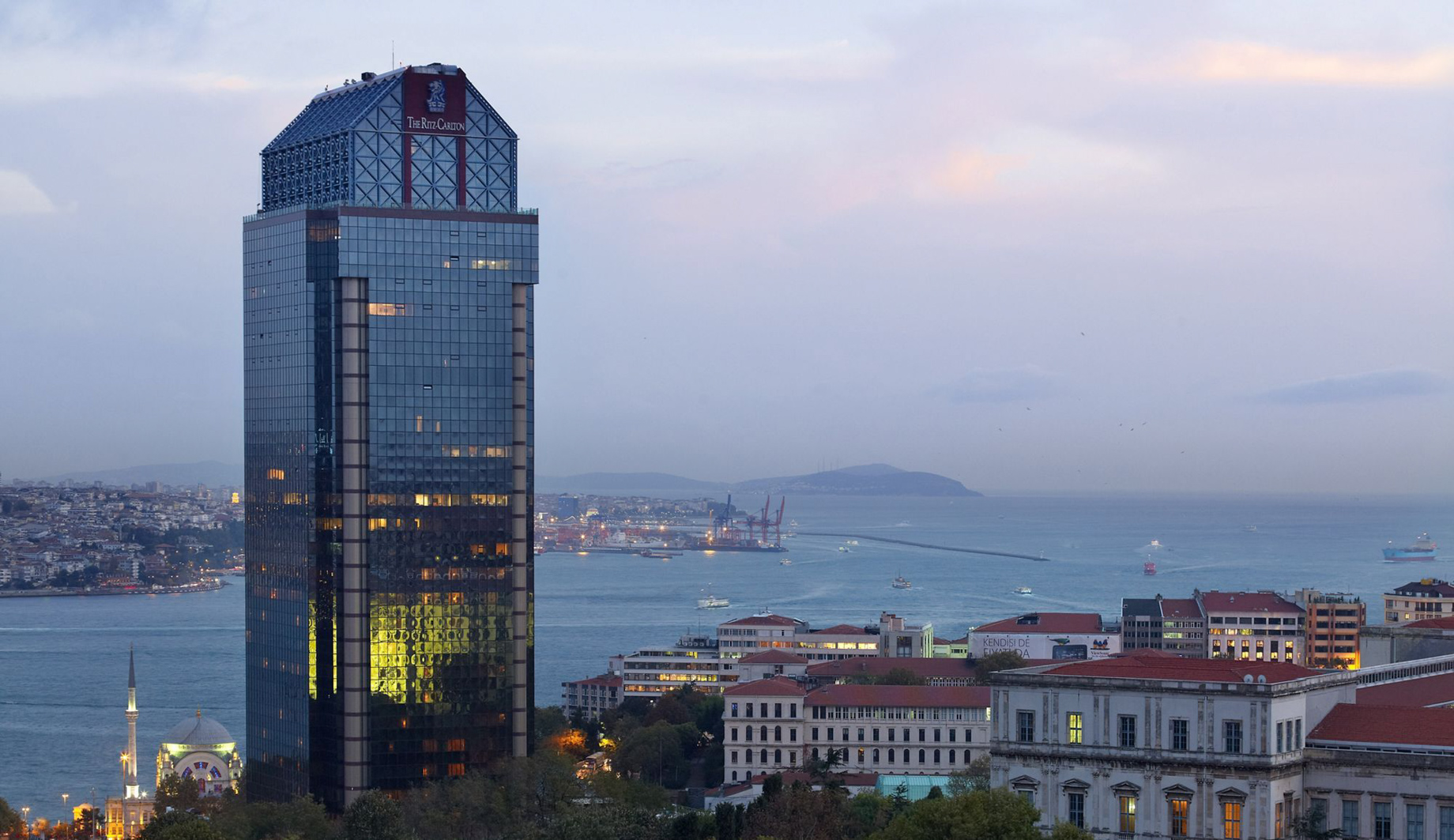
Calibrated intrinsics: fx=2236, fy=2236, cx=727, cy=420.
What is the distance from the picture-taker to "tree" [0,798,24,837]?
106 m

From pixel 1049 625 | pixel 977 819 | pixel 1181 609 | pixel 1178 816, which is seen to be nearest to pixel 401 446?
pixel 1178 816

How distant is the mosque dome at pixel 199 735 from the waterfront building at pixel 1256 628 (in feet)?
262

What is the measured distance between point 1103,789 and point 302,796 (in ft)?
146

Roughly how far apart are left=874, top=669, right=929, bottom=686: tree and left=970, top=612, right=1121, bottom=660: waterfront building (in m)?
23.2

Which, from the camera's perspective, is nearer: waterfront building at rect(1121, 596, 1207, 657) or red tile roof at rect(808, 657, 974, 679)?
red tile roof at rect(808, 657, 974, 679)

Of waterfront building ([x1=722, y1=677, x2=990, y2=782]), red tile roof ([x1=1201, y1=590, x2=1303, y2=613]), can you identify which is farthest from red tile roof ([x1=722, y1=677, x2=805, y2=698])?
red tile roof ([x1=1201, y1=590, x2=1303, y2=613])

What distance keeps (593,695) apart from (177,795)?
184 ft

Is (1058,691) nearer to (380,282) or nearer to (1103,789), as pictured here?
(1103,789)

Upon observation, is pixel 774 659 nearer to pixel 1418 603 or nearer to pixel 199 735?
pixel 199 735

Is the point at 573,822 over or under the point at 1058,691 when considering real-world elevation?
under

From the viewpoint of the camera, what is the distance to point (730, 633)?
588ft

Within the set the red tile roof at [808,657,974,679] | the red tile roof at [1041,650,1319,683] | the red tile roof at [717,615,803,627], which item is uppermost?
the red tile roof at [1041,650,1319,683]

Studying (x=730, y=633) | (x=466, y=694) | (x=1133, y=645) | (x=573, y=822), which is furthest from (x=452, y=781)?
(x=1133, y=645)

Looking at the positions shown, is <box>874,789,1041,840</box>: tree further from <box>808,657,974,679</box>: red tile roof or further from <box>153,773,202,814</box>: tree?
<box>808,657,974,679</box>: red tile roof
